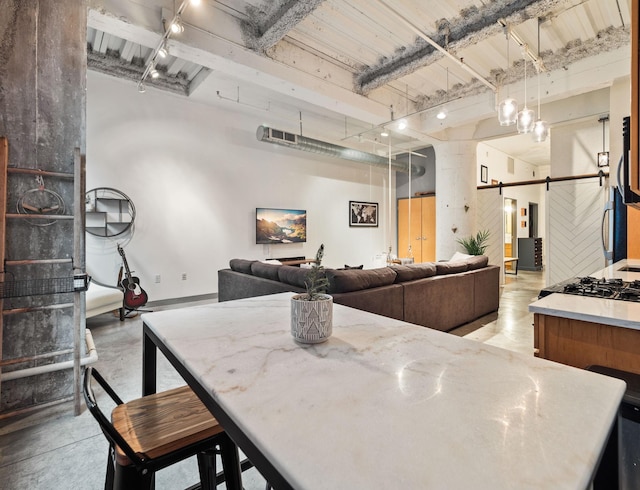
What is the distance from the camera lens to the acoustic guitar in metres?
4.40

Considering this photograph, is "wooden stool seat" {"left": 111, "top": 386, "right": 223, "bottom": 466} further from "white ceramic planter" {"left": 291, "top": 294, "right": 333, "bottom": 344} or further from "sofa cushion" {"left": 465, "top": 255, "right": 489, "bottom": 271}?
"sofa cushion" {"left": 465, "top": 255, "right": 489, "bottom": 271}

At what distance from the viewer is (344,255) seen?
802 centimetres

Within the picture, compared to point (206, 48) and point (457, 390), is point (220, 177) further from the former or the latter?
point (457, 390)

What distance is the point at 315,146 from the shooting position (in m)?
6.40

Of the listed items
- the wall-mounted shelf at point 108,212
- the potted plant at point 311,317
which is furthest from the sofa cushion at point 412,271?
the wall-mounted shelf at point 108,212

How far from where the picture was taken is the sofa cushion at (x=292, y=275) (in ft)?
9.71

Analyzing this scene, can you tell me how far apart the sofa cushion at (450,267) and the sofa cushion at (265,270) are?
1.88 m

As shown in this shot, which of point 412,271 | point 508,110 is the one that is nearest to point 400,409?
point 412,271

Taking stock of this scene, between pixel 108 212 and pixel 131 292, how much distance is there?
124 centimetres

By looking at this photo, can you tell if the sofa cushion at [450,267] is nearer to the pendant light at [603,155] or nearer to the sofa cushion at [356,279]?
the sofa cushion at [356,279]

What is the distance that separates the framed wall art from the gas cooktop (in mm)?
6338

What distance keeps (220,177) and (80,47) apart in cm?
356

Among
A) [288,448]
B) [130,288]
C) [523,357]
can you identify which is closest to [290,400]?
[288,448]

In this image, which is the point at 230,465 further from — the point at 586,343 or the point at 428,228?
the point at 428,228
